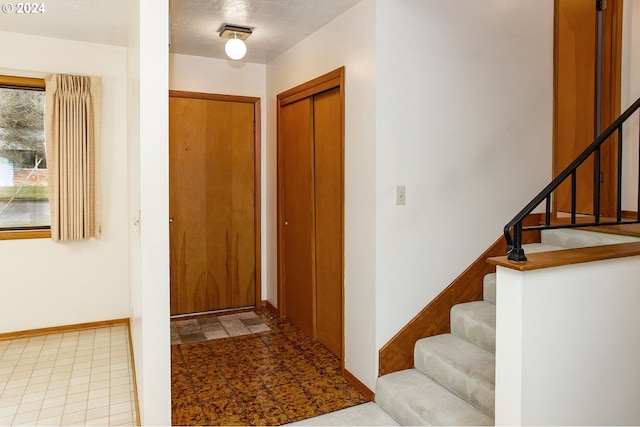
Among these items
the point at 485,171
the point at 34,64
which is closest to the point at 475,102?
the point at 485,171

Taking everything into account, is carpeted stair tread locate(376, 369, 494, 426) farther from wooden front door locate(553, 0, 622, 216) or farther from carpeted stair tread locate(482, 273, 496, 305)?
wooden front door locate(553, 0, 622, 216)

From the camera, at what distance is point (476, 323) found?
2695 millimetres

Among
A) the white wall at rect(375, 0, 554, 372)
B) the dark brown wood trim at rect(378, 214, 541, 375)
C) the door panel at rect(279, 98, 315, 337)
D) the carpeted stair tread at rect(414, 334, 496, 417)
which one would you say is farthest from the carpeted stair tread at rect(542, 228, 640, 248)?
the door panel at rect(279, 98, 315, 337)

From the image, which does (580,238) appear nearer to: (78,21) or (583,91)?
(583,91)

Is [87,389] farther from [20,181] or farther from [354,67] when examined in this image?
[354,67]

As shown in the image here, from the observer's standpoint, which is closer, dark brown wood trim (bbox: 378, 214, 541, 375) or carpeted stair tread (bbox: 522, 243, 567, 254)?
dark brown wood trim (bbox: 378, 214, 541, 375)

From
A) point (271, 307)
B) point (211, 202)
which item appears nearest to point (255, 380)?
point (271, 307)

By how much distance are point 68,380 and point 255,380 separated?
4.10ft

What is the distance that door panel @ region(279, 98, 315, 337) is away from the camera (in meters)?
3.69

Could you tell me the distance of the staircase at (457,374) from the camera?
2275 millimetres

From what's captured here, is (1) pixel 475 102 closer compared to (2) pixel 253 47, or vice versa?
(1) pixel 475 102

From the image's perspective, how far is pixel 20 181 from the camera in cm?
375

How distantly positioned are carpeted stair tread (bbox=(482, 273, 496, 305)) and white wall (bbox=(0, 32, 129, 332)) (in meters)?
3.07

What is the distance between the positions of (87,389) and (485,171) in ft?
9.78
